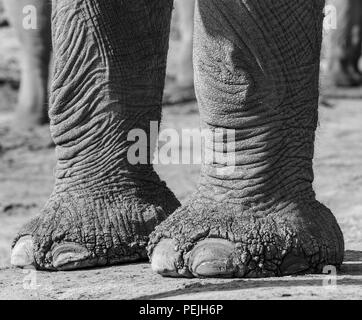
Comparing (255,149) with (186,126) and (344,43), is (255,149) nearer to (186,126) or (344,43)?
(186,126)

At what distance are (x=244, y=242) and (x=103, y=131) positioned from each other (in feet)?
1.45

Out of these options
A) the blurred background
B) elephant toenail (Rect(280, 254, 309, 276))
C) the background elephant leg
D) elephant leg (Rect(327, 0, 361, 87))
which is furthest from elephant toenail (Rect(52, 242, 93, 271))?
elephant leg (Rect(327, 0, 361, 87))

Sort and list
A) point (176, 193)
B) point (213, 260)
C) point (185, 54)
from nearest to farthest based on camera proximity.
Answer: point (213, 260)
point (176, 193)
point (185, 54)

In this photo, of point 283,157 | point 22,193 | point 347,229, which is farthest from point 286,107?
point 22,193

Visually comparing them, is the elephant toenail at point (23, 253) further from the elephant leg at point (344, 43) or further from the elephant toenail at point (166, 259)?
the elephant leg at point (344, 43)

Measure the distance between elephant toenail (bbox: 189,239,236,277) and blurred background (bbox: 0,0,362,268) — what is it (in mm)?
646

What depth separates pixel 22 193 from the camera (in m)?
4.19

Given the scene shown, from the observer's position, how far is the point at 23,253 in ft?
7.98

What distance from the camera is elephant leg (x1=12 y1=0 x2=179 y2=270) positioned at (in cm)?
242

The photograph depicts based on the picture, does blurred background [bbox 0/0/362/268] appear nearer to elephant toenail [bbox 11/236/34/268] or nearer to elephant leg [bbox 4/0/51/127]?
elephant leg [bbox 4/0/51/127]

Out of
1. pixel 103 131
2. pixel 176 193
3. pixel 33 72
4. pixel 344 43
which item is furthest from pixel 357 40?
pixel 103 131

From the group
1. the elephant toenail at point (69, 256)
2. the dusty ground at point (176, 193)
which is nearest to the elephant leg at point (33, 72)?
the dusty ground at point (176, 193)
